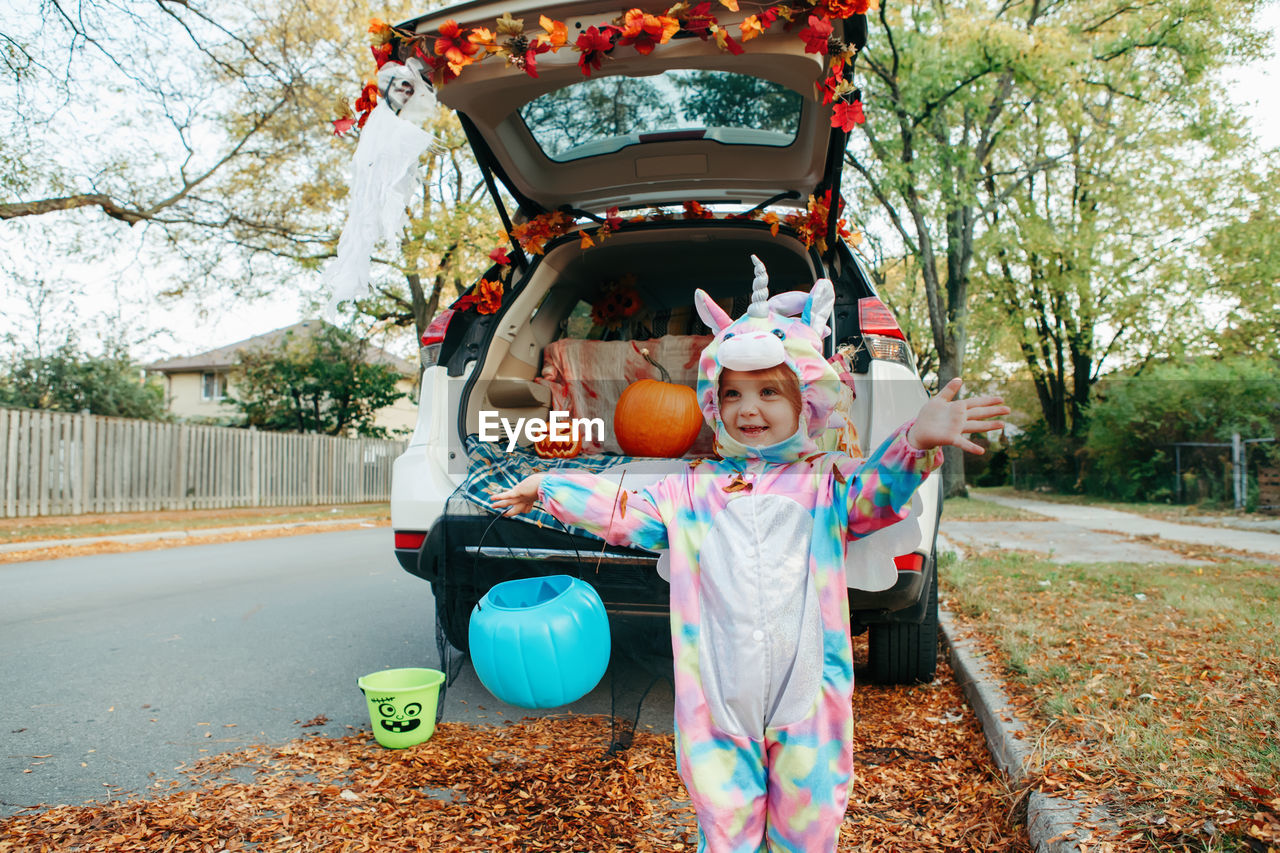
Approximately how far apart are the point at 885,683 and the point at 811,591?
7.25ft

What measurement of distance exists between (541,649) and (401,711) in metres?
1.17

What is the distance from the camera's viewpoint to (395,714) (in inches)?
115

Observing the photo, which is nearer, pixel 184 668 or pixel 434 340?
pixel 434 340

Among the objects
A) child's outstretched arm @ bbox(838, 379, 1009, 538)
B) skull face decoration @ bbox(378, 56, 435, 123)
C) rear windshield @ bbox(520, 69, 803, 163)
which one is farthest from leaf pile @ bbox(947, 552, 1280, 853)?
skull face decoration @ bbox(378, 56, 435, 123)

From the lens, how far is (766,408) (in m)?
1.95

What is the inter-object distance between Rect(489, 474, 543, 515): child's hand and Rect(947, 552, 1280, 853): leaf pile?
59.8 inches

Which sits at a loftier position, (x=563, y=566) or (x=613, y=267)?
(x=613, y=267)

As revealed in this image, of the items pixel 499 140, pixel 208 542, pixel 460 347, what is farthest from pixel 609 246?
pixel 208 542

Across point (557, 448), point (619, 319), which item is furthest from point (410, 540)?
point (619, 319)

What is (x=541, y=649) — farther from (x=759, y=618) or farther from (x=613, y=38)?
(x=613, y=38)

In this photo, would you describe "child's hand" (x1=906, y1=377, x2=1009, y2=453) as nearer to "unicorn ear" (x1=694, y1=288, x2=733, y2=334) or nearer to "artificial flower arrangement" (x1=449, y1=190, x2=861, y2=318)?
"unicorn ear" (x1=694, y1=288, x2=733, y2=334)

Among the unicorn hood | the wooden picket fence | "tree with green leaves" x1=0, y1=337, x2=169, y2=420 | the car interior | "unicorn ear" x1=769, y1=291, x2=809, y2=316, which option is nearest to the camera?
the unicorn hood

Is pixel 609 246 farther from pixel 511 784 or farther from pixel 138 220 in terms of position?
pixel 138 220

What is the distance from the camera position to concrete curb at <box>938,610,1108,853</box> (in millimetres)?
1992
